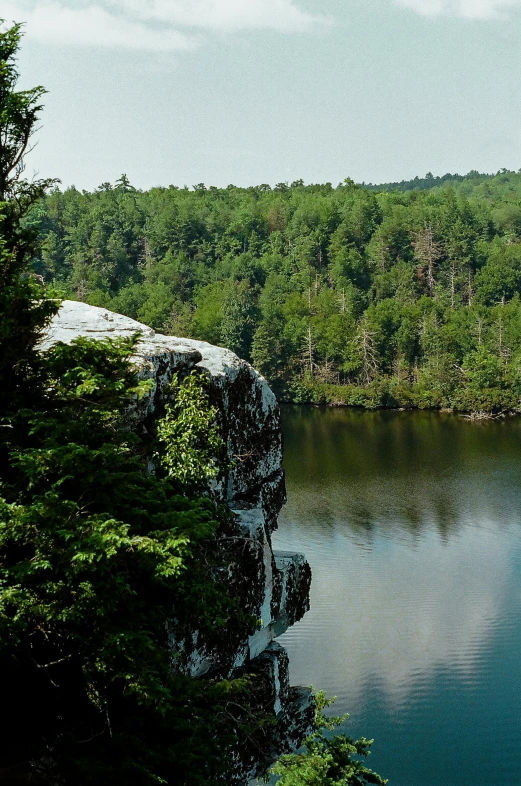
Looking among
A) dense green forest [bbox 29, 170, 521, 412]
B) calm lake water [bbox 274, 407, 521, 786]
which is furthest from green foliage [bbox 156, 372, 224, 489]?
dense green forest [bbox 29, 170, 521, 412]

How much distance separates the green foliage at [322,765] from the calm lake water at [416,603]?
5069 mm

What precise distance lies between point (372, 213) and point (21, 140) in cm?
8986

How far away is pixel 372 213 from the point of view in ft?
321

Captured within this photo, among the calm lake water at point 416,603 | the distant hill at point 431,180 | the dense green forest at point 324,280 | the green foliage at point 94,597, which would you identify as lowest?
the calm lake water at point 416,603

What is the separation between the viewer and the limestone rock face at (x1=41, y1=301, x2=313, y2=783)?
38.0 ft

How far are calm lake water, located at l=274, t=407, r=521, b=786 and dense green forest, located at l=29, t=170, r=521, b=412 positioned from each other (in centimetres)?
2418

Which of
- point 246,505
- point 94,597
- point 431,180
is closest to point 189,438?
point 246,505

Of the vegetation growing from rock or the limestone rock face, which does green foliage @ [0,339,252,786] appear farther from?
the limestone rock face

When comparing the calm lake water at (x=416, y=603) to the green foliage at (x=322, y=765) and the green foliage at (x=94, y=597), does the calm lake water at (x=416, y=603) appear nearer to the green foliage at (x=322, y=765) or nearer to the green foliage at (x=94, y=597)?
the green foliage at (x=322, y=765)

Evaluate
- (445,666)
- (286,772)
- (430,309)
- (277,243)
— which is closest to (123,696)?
(286,772)

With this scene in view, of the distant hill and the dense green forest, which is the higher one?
the distant hill

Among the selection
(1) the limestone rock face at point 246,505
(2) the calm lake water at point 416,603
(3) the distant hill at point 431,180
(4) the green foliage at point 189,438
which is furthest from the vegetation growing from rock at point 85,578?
(3) the distant hill at point 431,180

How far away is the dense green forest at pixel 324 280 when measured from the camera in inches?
2837

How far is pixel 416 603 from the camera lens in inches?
1057
